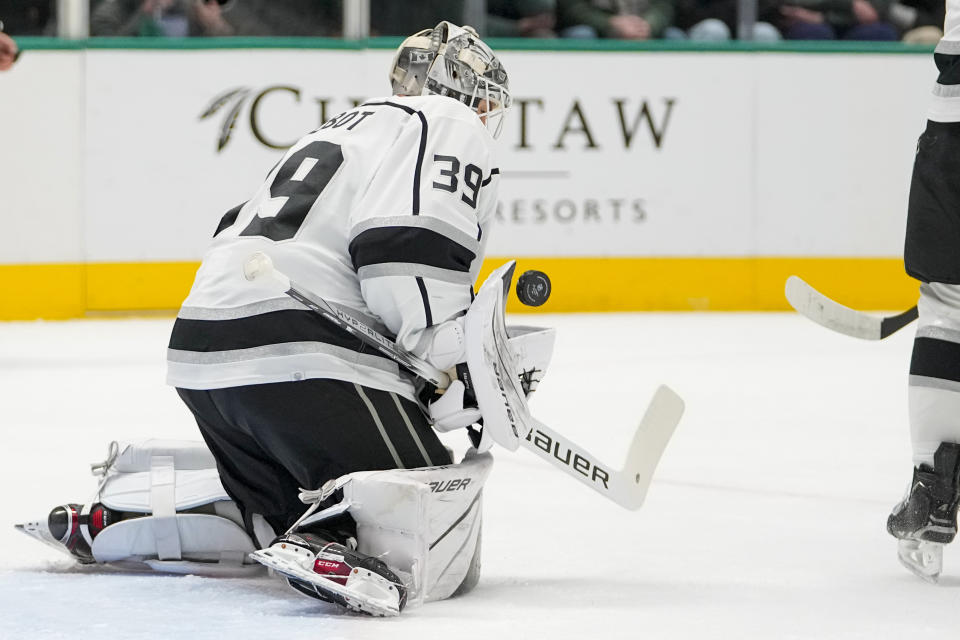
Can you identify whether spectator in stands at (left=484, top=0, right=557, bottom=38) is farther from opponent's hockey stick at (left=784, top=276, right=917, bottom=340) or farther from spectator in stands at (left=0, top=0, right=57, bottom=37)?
opponent's hockey stick at (left=784, top=276, right=917, bottom=340)

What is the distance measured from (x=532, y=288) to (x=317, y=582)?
0.45 metres

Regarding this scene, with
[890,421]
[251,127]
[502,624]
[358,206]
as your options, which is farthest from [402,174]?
[251,127]

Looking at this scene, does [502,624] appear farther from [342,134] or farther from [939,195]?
[939,195]

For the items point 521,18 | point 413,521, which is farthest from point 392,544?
point 521,18

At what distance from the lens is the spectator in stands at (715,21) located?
6.11 meters

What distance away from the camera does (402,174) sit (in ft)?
6.06

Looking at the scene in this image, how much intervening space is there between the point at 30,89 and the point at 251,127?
2.70 feet

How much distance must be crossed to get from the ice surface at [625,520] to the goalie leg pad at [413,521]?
43 millimetres

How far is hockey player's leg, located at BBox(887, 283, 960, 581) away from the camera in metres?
2.01

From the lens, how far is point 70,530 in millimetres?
2010

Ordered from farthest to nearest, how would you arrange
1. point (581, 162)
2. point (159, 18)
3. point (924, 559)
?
point (581, 162) < point (159, 18) < point (924, 559)

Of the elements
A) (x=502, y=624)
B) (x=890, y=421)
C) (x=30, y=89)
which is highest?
(x=30, y=89)

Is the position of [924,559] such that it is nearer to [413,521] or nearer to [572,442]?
[572,442]

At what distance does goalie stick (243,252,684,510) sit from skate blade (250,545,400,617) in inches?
11.1
